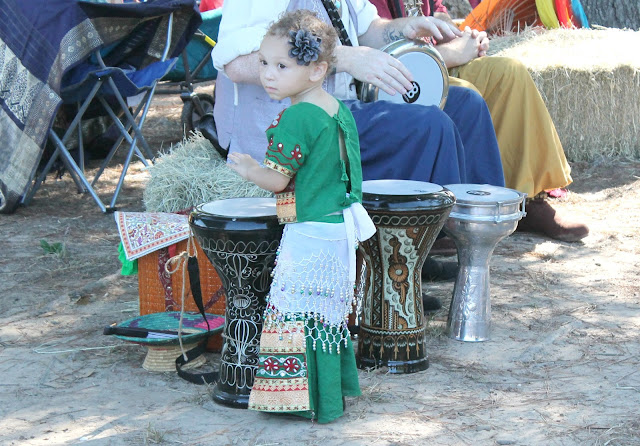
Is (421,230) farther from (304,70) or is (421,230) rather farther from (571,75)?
(571,75)

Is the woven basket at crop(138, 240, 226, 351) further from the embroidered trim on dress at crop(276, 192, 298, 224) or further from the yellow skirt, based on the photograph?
the yellow skirt

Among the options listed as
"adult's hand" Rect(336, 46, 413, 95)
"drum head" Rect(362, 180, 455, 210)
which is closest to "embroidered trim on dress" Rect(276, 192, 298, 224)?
"drum head" Rect(362, 180, 455, 210)

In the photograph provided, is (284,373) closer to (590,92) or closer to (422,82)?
(422,82)

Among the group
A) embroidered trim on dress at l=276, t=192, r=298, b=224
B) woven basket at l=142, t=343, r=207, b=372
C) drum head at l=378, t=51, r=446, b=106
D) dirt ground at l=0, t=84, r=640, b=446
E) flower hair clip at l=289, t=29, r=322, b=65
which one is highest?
flower hair clip at l=289, t=29, r=322, b=65

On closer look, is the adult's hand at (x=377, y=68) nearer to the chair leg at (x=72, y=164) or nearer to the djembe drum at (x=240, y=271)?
the djembe drum at (x=240, y=271)

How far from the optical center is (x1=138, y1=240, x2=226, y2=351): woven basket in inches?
126

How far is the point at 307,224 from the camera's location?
8.18 ft

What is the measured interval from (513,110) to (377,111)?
3.35 ft

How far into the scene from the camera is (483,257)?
10.6 feet

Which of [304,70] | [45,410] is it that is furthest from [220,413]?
[304,70]

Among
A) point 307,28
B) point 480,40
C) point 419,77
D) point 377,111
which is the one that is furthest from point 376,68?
point 480,40

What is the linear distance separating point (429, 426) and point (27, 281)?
232cm

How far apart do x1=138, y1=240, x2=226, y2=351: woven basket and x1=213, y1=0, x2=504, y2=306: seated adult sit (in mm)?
594

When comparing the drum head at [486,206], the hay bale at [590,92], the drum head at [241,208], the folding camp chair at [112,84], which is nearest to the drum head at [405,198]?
the drum head at [486,206]
